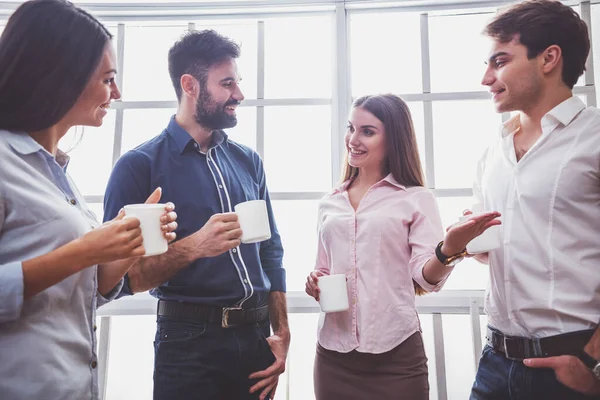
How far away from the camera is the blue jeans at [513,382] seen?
1114mm

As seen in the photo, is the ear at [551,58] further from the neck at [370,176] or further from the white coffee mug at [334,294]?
the white coffee mug at [334,294]

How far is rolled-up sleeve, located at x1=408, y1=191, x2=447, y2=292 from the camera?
1.46 m

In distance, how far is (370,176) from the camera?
1772 millimetres

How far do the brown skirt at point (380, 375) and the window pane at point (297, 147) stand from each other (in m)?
0.98

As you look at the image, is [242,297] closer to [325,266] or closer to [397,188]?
[325,266]

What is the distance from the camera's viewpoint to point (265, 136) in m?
2.26

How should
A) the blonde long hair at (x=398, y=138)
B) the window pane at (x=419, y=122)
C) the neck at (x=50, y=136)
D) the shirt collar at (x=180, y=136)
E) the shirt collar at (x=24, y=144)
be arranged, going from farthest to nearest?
the window pane at (x=419, y=122), the blonde long hair at (x=398, y=138), the shirt collar at (x=180, y=136), the neck at (x=50, y=136), the shirt collar at (x=24, y=144)

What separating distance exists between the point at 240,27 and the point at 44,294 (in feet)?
6.11

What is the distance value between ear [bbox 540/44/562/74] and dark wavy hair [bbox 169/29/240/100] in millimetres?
1123

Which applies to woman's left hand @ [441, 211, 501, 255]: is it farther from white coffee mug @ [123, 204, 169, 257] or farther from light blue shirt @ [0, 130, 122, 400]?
light blue shirt @ [0, 130, 122, 400]

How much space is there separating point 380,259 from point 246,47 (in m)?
1.43

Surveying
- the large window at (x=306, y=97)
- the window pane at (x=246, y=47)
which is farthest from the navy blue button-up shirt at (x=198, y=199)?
the window pane at (x=246, y=47)

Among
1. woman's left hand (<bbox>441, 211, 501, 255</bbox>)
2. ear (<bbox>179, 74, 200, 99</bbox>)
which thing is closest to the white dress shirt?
woman's left hand (<bbox>441, 211, 501, 255</bbox>)

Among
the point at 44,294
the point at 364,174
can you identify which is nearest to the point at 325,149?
the point at 364,174
